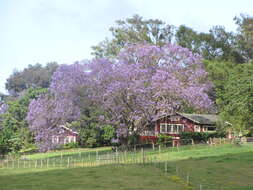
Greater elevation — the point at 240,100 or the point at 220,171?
the point at 240,100

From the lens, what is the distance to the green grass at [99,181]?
17703 mm

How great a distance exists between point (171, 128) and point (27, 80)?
51.0m

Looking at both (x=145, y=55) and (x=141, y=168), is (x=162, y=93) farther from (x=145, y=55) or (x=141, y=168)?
(x=141, y=168)

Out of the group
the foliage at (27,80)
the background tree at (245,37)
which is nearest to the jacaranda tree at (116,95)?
the background tree at (245,37)

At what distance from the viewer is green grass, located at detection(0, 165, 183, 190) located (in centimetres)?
1770

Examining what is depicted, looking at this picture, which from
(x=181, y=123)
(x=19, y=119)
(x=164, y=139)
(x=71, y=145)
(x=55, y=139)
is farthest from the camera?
(x=19, y=119)

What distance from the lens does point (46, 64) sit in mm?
97250

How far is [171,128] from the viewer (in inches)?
2053

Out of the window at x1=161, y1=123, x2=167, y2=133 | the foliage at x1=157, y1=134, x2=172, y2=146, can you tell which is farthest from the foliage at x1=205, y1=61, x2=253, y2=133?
the window at x1=161, y1=123, x2=167, y2=133

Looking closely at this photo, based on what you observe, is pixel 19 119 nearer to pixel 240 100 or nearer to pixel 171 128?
pixel 171 128

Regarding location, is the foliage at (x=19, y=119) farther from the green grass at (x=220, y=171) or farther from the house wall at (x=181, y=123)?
the green grass at (x=220, y=171)

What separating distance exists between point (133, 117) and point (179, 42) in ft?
107

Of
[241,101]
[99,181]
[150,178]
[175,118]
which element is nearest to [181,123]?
[175,118]

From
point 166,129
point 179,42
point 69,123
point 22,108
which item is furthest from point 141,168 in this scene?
point 179,42
